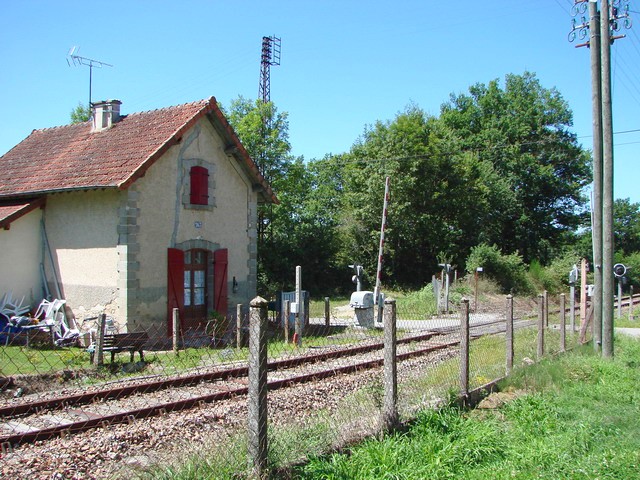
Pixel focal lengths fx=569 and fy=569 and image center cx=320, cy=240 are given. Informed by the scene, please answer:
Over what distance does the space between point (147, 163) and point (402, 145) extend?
21.2 meters

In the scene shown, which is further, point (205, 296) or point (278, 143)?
point (278, 143)

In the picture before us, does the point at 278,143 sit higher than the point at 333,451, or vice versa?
the point at 278,143

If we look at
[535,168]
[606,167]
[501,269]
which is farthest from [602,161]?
[535,168]

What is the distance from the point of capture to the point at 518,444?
19.0 feet

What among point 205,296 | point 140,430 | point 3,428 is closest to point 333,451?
point 140,430

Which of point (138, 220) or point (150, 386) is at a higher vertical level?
point (138, 220)

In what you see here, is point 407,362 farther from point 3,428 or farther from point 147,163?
point 147,163

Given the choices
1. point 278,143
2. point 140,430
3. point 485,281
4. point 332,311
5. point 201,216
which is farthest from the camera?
point 278,143

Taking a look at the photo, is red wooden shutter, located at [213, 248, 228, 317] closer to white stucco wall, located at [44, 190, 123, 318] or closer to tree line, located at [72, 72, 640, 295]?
white stucco wall, located at [44, 190, 123, 318]

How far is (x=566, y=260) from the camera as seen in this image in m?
34.0

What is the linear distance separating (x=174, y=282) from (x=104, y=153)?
429 centimetres

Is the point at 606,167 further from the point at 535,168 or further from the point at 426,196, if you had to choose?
the point at 535,168

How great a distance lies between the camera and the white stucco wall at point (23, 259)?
15.2 m

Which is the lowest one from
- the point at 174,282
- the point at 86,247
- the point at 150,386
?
the point at 150,386
